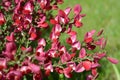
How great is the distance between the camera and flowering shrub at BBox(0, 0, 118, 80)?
221 cm

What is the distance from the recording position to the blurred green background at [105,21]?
13.6 ft

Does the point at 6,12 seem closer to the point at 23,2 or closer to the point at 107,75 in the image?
the point at 23,2

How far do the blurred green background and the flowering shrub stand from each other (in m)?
1.34

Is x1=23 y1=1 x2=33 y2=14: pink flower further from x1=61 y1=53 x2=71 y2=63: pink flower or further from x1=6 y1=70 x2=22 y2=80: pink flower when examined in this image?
x1=6 y1=70 x2=22 y2=80: pink flower

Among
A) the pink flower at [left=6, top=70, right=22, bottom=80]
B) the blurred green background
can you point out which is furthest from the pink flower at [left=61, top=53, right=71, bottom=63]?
the blurred green background

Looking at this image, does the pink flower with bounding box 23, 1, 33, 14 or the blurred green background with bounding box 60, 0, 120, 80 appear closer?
the pink flower with bounding box 23, 1, 33, 14

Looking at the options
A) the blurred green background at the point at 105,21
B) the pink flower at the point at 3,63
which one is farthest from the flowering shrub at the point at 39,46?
the blurred green background at the point at 105,21

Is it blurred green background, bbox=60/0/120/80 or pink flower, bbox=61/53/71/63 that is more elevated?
pink flower, bbox=61/53/71/63

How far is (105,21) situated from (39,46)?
3.00m

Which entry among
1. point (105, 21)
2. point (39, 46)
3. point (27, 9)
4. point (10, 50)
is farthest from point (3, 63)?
point (105, 21)

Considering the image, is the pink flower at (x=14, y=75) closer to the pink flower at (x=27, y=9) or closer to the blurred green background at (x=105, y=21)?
the pink flower at (x=27, y=9)

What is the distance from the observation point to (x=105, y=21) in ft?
17.4

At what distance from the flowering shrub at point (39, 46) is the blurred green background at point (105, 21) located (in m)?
1.34

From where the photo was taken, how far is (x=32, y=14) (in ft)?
8.79
